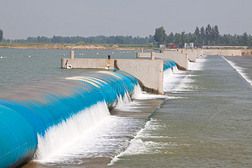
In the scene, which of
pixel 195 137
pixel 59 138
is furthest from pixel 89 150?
pixel 195 137

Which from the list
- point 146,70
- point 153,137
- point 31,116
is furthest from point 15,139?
point 146,70

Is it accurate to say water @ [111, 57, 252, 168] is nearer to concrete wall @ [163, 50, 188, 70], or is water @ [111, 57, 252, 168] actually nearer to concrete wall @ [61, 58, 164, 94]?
concrete wall @ [61, 58, 164, 94]

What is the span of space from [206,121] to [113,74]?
29.5 ft

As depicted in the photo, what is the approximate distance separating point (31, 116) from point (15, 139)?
2.00 metres

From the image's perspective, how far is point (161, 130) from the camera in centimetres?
1912

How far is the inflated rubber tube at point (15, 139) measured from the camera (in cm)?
1173

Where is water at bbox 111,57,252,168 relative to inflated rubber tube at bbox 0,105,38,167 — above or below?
below

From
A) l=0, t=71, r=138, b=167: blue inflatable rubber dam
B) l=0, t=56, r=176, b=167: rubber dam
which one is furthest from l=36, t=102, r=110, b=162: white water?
l=0, t=71, r=138, b=167: blue inflatable rubber dam

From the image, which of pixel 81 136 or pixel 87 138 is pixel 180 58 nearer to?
pixel 81 136

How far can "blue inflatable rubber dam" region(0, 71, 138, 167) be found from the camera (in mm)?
12000

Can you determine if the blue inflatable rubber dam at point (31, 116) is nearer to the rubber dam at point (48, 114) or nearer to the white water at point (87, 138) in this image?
the rubber dam at point (48, 114)

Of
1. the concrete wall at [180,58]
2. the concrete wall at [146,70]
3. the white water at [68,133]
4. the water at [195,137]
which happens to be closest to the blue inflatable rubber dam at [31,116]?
the white water at [68,133]

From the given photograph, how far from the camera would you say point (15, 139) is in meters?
12.2

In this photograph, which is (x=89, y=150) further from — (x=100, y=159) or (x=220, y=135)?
(x=220, y=135)
